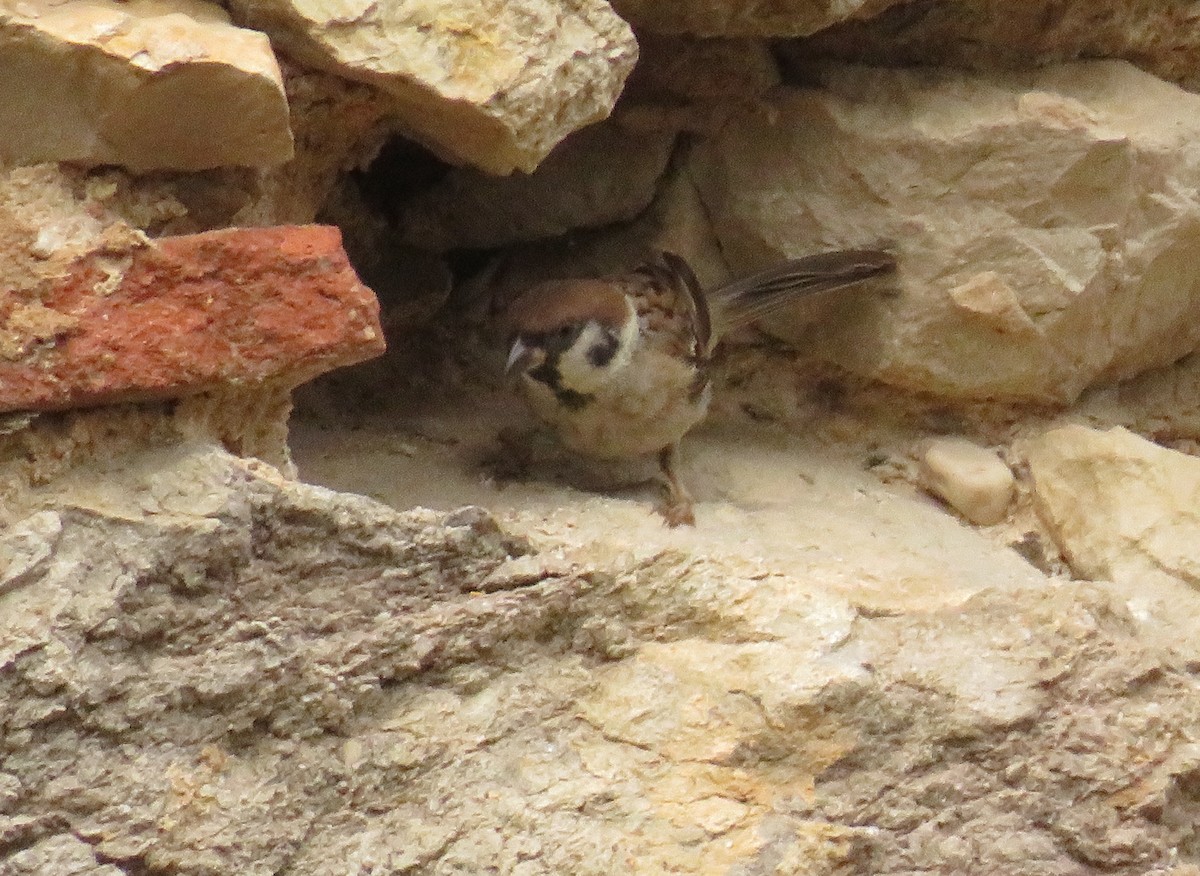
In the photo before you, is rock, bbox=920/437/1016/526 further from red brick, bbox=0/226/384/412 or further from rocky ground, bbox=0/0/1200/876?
red brick, bbox=0/226/384/412

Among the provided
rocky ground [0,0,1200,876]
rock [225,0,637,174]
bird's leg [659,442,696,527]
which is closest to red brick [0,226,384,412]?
rocky ground [0,0,1200,876]

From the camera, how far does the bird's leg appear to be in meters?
1.83

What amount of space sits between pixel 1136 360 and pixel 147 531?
177 cm

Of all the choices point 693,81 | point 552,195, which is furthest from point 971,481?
point 552,195

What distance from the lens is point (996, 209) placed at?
2.07 metres

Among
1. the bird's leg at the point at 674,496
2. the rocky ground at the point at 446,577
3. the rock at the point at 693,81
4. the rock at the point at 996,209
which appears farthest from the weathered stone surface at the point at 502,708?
the rock at the point at 693,81

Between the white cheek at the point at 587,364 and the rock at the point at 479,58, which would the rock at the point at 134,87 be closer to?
the rock at the point at 479,58

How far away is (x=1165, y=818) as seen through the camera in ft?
4.76

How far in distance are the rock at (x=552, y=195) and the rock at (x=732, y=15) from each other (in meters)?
0.44

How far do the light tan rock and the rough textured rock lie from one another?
0.66m

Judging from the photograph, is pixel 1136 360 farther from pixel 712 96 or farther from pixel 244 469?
pixel 244 469

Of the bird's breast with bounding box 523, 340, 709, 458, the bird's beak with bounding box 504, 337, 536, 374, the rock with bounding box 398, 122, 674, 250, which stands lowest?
the bird's breast with bounding box 523, 340, 709, 458

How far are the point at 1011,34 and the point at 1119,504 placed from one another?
81cm

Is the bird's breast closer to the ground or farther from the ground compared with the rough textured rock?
closer to the ground
